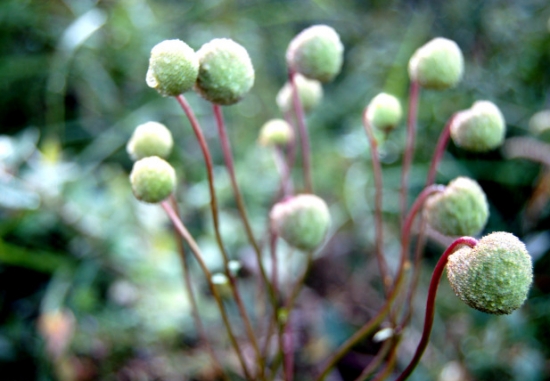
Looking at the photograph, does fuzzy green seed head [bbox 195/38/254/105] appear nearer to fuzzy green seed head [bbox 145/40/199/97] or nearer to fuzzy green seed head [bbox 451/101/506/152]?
fuzzy green seed head [bbox 145/40/199/97]

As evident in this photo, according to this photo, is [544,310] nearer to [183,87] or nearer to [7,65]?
[183,87]

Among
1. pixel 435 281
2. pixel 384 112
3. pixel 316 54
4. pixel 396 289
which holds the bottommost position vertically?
pixel 396 289

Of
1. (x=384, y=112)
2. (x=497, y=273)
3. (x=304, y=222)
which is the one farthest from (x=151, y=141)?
(x=497, y=273)

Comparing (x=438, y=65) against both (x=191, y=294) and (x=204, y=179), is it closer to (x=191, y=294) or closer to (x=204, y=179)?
(x=191, y=294)

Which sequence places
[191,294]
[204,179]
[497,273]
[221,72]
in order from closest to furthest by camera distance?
[497,273], [221,72], [191,294], [204,179]

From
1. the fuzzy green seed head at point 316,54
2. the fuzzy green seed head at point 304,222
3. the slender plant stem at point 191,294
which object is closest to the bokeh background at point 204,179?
the slender plant stem at point 191,294

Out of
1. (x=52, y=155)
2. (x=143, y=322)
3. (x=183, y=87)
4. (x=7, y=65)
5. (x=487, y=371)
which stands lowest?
(x=487, y=371)

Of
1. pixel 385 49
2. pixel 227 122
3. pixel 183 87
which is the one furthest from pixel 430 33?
pixel 183 87
